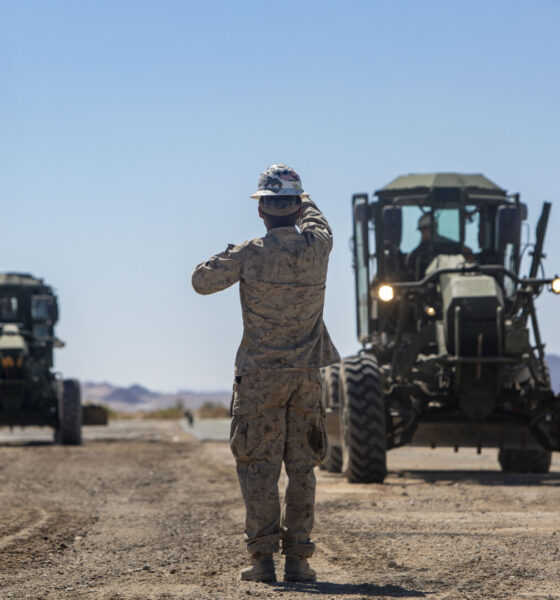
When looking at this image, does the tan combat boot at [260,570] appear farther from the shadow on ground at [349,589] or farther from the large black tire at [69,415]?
the large black tire at [69,415]

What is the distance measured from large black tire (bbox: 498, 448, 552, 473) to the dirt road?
0.80 ft

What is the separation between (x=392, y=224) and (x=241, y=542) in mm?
6972

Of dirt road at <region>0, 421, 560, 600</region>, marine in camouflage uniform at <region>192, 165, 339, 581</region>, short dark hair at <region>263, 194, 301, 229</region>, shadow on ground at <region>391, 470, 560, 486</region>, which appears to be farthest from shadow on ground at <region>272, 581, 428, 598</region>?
shadow on ground at <region>391, 470, 560, 486</region>

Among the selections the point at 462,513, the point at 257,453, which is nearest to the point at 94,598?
the point at 257,453

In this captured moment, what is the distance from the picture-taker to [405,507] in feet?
33.2

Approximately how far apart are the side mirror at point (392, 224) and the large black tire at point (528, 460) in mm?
2958

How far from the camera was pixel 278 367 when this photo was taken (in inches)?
247

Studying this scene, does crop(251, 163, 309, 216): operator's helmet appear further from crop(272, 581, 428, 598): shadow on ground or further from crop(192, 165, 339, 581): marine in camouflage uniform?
crop(272, 581, 428, 598): shadow on ground

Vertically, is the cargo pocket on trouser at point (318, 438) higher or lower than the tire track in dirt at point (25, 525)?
higher

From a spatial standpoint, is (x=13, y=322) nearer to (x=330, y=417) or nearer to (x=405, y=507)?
(x=330, y=417)

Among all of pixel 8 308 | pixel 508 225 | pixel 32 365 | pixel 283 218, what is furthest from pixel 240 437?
pixel 8 308

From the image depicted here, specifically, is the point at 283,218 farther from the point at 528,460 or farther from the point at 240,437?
the point at 528,460

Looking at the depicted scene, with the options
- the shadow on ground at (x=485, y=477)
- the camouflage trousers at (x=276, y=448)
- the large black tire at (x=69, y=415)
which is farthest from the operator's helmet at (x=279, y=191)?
the large black tire at (x=69, y=415)

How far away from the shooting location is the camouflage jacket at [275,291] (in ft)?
20.7
